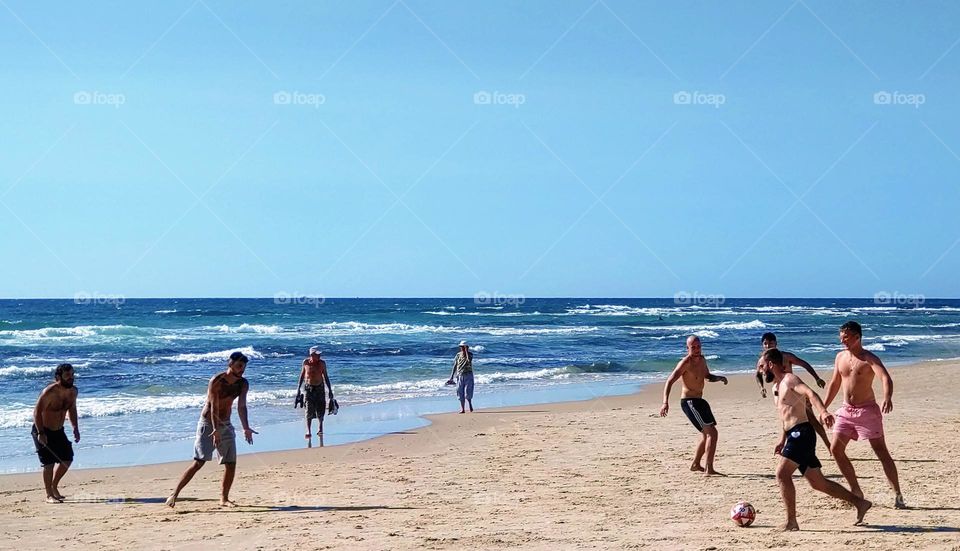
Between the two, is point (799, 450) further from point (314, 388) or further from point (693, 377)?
point (314, 388)

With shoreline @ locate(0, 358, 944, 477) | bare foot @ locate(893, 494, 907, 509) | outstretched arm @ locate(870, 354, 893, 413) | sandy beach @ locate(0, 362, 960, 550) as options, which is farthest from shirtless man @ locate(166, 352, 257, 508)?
bare foot @ locate(893, 494, 907, 509)

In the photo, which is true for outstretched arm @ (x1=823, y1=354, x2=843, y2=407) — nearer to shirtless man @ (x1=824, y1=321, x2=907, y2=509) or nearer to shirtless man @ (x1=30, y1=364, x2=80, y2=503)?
shirtless man @ (x1=824, y1=321, x2=907, y2=509)

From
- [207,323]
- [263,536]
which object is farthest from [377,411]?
[207,323]

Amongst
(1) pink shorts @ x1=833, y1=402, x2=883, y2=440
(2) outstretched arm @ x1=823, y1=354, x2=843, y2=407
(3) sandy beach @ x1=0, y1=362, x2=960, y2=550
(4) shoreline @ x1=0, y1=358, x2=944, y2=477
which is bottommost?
(3) sandy beach @ x1=0, y1=362, x2=960, y2=550

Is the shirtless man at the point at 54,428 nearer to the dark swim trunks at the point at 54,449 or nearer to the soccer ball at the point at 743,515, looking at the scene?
the dark swim trunks at the point at 54,449

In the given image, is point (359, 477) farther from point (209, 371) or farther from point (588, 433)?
point (209, 371)

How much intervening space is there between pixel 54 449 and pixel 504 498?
4853mm

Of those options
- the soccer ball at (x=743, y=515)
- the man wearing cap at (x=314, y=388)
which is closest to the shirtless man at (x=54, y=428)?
the man wearing cap at (x=314, y=388)

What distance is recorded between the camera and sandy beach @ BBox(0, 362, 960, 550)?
738 centimetres

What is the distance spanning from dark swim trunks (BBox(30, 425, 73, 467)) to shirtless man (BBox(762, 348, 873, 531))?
23.7 feet

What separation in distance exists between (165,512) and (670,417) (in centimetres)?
959

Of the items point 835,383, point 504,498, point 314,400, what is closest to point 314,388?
point 314,400

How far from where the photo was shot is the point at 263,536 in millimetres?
7652

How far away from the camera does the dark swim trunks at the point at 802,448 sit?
23.0ft
